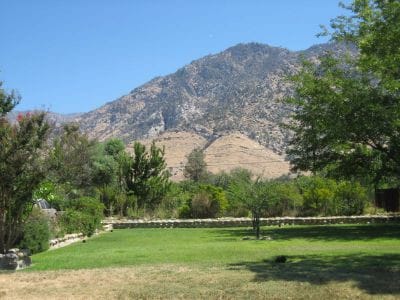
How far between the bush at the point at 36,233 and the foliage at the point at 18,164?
8.56 ft

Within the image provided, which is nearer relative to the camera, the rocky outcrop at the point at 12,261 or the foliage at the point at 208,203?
the rocky outcrop at the point at 12,261

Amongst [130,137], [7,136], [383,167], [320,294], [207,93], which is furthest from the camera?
[207,93]

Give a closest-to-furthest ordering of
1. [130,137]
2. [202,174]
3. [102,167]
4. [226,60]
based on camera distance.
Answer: [102,167]
[202,174]
[130,137]
[226,60]

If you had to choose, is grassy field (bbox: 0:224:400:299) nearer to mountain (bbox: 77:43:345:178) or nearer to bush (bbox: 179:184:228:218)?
bush (bbox: 179:184:228:218)

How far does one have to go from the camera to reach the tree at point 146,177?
146 ft

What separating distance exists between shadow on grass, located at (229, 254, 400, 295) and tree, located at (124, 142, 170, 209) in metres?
30.3

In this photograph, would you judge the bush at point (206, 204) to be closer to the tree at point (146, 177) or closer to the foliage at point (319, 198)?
the tree at point (146, 177)

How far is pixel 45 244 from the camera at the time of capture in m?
19.6

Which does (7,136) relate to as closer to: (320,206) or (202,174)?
(320,206)

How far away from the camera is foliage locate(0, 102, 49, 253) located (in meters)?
14.4

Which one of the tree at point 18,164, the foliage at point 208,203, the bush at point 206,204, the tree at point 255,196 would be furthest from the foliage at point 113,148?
the tree at point 18,164

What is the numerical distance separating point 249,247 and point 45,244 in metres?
7.54

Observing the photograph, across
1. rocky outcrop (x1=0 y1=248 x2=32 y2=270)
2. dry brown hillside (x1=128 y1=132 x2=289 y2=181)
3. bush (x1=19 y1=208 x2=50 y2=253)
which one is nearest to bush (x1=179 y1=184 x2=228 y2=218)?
bush (x1=19 y1=208 x2=50 y2=253)

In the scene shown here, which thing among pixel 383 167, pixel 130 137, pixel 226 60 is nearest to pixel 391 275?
pixel 383 167
